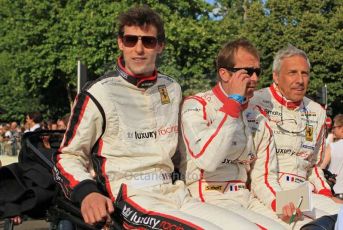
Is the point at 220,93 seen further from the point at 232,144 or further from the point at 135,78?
the point at 135,78

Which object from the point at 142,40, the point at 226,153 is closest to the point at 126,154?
the point at 226,153

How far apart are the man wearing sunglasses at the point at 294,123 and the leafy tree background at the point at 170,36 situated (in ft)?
88.5

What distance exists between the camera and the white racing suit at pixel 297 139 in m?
4.73

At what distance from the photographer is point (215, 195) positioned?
4.02m

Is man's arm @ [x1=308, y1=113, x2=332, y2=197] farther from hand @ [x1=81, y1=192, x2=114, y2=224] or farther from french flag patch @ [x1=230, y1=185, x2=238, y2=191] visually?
hand @ [x1=81, y1=192, x2=114, y2=224]

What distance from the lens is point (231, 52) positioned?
13.7 ft

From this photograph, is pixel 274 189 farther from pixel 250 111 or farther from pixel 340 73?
pixel 340 73

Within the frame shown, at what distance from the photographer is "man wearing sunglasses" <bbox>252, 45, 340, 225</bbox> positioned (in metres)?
4.75

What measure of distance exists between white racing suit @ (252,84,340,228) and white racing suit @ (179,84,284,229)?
329 mm

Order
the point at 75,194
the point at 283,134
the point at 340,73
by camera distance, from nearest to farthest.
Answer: the point at 75,194, the point at 283,134, the point at 340,73

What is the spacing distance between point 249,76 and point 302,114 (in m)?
1.05

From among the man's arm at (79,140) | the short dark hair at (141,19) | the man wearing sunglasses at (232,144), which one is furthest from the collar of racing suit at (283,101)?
the man's arm at (79,140)

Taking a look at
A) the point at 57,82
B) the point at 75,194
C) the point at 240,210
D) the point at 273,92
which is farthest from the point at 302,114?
the point at 57,82

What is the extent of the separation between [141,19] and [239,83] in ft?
2.30
